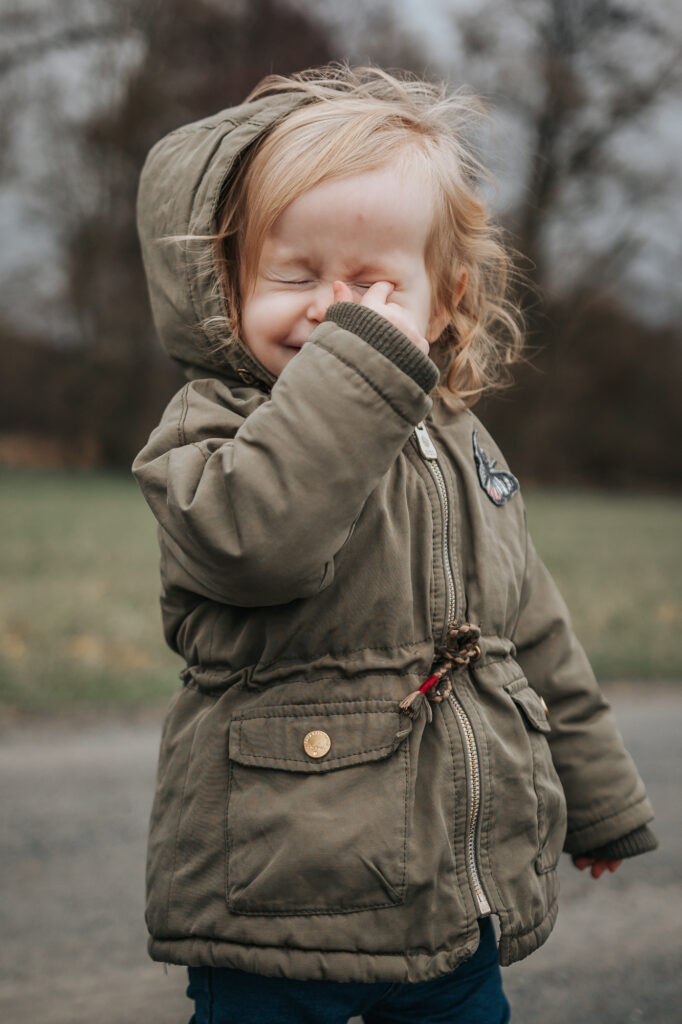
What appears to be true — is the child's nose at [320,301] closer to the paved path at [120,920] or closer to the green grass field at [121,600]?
the paved path at [120,920]

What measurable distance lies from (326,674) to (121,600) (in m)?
4.33

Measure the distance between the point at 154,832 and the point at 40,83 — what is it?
55.1ft

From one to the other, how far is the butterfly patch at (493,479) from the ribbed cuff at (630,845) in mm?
628

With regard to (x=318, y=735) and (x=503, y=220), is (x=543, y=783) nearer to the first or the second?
(x=318, y=735)

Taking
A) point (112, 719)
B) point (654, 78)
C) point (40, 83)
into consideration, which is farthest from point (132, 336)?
point (112, 719)

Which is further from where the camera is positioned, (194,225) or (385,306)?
(194,225)

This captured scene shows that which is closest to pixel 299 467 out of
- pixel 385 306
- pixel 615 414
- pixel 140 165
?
pixel 385 306

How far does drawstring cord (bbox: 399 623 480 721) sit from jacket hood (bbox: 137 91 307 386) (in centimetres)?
47

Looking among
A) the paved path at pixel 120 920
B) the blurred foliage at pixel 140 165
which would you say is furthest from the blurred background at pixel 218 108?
the paved path at pixel 120 920

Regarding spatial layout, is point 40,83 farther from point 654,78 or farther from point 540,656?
point 540,656

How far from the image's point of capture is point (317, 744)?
49.6 inches

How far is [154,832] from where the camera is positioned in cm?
139

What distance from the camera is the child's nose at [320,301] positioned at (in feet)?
4.42

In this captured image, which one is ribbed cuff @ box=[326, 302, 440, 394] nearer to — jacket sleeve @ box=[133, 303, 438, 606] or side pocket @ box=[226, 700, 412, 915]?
jacket sleeve @ box=[133, 303, 438, 606]
